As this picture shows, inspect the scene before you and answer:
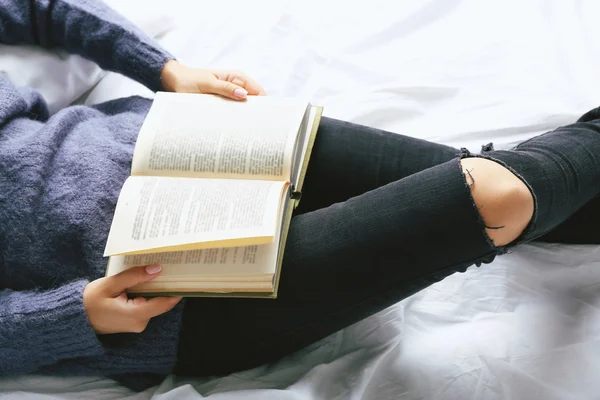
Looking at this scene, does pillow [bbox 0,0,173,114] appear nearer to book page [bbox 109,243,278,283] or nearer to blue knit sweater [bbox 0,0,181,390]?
blue knit sweater [bbox 0,0,181,390]

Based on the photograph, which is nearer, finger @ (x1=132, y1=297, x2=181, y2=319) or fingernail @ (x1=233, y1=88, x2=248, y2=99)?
finger @ (x1=132, y1=297, x2=181, y2=319)

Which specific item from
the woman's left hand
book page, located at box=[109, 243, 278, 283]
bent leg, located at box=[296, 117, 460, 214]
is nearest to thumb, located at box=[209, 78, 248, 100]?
the woman's left hand

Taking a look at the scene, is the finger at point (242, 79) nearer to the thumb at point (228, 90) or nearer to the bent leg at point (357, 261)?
the thumb at point (228, 90)

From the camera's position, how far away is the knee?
0.63 m

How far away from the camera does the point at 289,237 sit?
0.72 meters

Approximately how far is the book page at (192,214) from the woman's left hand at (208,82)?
0.53 feet

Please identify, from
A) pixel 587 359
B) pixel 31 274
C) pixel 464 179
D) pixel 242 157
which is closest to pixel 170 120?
pixel 242 157

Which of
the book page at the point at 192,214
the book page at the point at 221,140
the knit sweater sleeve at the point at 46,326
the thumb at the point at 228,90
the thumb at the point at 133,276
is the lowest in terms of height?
the knit sweater sleeve at the point at 46,326

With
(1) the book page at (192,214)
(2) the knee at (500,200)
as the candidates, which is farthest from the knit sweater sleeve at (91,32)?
(2) the knee at (500,200)

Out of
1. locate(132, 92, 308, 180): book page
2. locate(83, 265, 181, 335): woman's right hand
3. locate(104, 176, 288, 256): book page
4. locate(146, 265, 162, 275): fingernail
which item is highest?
locate(132, 92, 308, 180): book page

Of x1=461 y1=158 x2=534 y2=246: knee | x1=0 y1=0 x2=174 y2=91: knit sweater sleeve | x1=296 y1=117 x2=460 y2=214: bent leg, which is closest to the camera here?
x1=461 y1=158 x2=534 y2=246: knee

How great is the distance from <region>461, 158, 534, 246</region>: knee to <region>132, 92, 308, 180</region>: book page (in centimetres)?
21

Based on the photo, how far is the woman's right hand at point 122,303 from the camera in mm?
688

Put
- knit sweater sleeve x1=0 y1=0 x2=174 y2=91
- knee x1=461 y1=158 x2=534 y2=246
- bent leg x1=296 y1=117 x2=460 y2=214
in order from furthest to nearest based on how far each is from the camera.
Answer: knit sweater sleeve x1=0 y1=0 x2=174 y2=91
bent leg x1=296 y1=117 x2=460 y2=214
knee x1=461 y1=158 x2=534 y2=246
